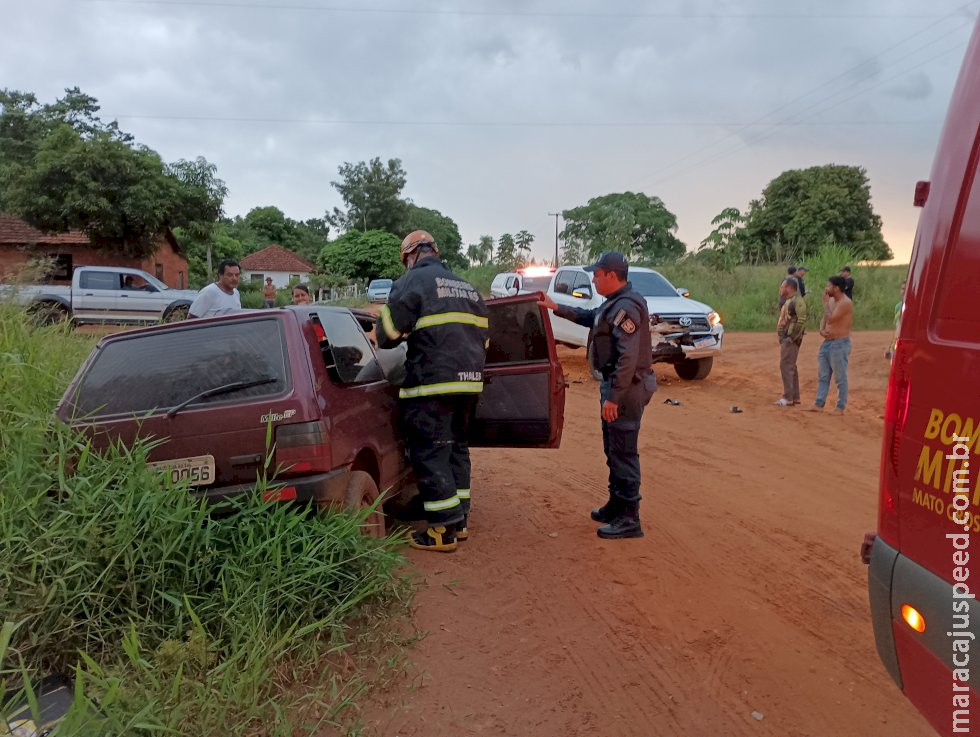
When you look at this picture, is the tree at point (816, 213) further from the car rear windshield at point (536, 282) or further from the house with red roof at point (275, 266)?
the house with red roof at point (275, 266)

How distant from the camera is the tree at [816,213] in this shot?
37844mm

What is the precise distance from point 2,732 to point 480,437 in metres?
3.20

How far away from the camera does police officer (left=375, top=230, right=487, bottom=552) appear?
13.9ft

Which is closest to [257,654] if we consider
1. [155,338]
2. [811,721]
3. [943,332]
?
[155,338]

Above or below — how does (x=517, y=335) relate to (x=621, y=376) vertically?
above

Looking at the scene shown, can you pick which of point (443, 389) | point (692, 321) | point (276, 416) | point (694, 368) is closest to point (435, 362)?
point (443, 389)

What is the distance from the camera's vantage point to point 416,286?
4258mm

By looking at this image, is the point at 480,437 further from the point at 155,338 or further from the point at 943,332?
the point at 943,332

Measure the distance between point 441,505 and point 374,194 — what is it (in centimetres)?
5368

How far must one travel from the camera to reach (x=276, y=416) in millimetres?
3340

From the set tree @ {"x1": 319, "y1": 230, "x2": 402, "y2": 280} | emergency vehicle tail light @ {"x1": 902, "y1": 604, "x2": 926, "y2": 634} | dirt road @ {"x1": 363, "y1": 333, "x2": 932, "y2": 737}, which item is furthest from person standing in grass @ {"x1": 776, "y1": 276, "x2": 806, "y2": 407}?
tree @ {"x1": 319, "y1": 230, "x2": 402, "y2": 280}

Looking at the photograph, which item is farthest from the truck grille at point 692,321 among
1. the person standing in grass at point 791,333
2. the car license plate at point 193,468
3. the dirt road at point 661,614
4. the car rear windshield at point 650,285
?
the car license plate at point 193,468

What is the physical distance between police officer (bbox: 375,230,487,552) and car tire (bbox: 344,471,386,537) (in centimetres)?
41

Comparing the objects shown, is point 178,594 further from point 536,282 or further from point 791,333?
point 536,282
